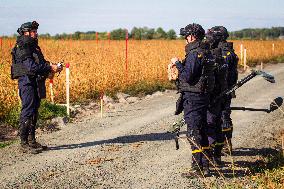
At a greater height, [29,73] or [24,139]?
[29,73]

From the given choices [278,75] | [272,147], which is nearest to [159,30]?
[278,75]

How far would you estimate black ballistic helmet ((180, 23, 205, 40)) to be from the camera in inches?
229

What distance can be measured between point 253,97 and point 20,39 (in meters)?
9.12

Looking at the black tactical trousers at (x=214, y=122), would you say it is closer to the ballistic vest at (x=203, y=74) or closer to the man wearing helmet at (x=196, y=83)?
the man wearing helmet at (x=196, y=83)

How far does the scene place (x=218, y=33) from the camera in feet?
22.7

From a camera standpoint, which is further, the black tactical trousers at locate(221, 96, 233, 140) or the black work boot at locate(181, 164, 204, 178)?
the black tactical trousers at locate(221, 96, 233, 140)

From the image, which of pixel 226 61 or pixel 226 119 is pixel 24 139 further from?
pixel 226 61

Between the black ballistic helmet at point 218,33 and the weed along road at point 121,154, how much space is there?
133cm

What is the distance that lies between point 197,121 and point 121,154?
6.95 ft

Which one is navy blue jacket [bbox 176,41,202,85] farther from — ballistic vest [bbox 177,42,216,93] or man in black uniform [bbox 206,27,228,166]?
man in black uniform [bbox 206,27,228,166]

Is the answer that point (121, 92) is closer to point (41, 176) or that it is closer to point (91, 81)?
point (91, 81)

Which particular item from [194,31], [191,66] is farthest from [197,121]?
[194,31]

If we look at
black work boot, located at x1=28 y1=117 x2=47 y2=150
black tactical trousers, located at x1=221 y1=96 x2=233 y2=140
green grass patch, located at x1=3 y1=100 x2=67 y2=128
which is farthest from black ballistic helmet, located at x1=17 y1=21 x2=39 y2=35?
black tactical trousers, located at x1=221 y1=96 x2=233 y2=140

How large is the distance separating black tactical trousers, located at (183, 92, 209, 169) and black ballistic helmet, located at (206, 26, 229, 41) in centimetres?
140
